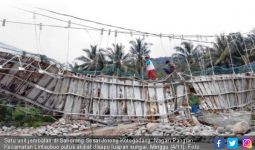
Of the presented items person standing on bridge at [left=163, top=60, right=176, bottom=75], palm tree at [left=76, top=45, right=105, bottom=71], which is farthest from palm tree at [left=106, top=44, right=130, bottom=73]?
person standing on bridge at [left=163, top=60, right=176, bottom=75]

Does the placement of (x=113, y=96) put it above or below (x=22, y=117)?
above

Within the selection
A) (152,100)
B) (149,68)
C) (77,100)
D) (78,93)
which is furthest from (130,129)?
(149,68)

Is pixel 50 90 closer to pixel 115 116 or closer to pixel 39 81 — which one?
pixel 39 81

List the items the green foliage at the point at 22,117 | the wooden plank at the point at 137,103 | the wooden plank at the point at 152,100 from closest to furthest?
the wooden plank at the point at 137,103 → the wooden plank at the point at 152,100 → the green foliage at the point at 22,117

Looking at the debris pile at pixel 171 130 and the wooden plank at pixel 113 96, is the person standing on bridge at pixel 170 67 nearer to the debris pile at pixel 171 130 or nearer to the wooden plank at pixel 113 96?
the wooden plank at pixel 113 96

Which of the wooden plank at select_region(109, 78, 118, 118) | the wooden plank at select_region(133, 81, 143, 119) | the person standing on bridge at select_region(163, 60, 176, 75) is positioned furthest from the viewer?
the person standing on bridge at select_region(163, 60, 176, 75)

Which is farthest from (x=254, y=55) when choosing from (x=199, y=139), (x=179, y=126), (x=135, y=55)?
(x=199, y=139)

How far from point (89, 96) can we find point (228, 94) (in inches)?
302

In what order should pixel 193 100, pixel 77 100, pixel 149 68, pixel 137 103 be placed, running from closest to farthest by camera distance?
1. pixel 77 100
2. pixel 137 103
3. pixel 149 68
4. pixel 193 100

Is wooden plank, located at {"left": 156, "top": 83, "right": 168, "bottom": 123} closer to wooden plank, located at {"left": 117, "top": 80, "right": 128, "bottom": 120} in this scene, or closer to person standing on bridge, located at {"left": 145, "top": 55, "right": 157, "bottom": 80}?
person standing on bridge, located at {"left": 145, "top": 55, "right": 157, "bottom": 80}

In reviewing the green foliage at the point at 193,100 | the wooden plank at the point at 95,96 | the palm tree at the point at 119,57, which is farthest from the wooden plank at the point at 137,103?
the palm tree at the point at 119,57

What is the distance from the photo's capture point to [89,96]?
59.5 ft

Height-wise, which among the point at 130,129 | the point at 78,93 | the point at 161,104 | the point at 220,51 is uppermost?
the point at 220,51

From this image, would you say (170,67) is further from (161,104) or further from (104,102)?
(104,102)
